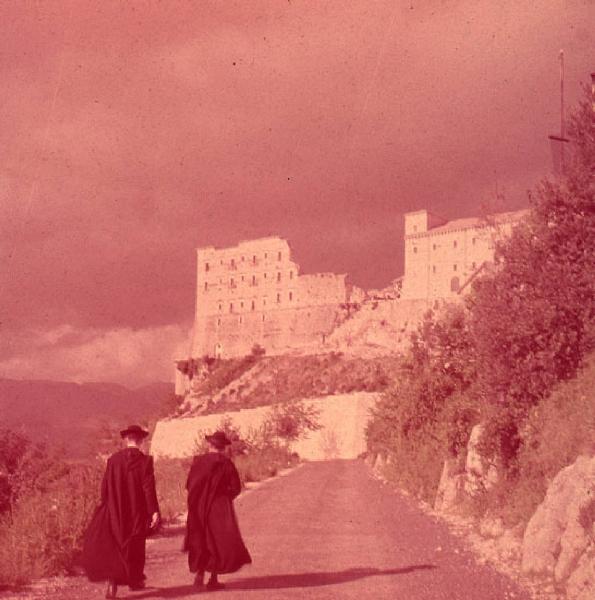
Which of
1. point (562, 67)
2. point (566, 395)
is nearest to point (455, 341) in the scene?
point (562, 67)

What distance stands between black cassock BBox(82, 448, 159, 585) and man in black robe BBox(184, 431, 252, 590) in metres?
0.50

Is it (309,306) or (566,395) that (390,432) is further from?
(309,306)

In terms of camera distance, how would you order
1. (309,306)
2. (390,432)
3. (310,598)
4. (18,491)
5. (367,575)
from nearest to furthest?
(310,598) → (367,575) → (18,491) → (390,432) → (309,306)

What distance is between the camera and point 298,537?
12867mm

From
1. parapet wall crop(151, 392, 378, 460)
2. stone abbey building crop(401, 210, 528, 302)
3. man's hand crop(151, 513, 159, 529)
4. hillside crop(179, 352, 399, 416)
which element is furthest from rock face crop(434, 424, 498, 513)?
stone abbey building crop(401, 210, 528, 302)

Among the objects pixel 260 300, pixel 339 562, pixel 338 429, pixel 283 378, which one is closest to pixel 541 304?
pixel 339 562

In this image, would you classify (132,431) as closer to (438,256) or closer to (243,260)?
(438,256)

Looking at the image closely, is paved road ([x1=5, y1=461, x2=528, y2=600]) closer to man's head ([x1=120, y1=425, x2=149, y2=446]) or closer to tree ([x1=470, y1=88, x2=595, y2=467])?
man's head ([x1=120, y1=425, x2=149, y2=446])

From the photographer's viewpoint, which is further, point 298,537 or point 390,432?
point 390,432

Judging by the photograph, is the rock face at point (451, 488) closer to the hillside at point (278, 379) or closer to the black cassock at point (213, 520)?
the black cassock at point (213, 520)

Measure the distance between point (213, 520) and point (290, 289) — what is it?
110503mm

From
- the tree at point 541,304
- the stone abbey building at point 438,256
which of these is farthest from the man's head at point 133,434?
the stone abbey building at point 438,256

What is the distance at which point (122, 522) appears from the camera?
8.66 meters

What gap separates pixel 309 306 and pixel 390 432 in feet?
289
